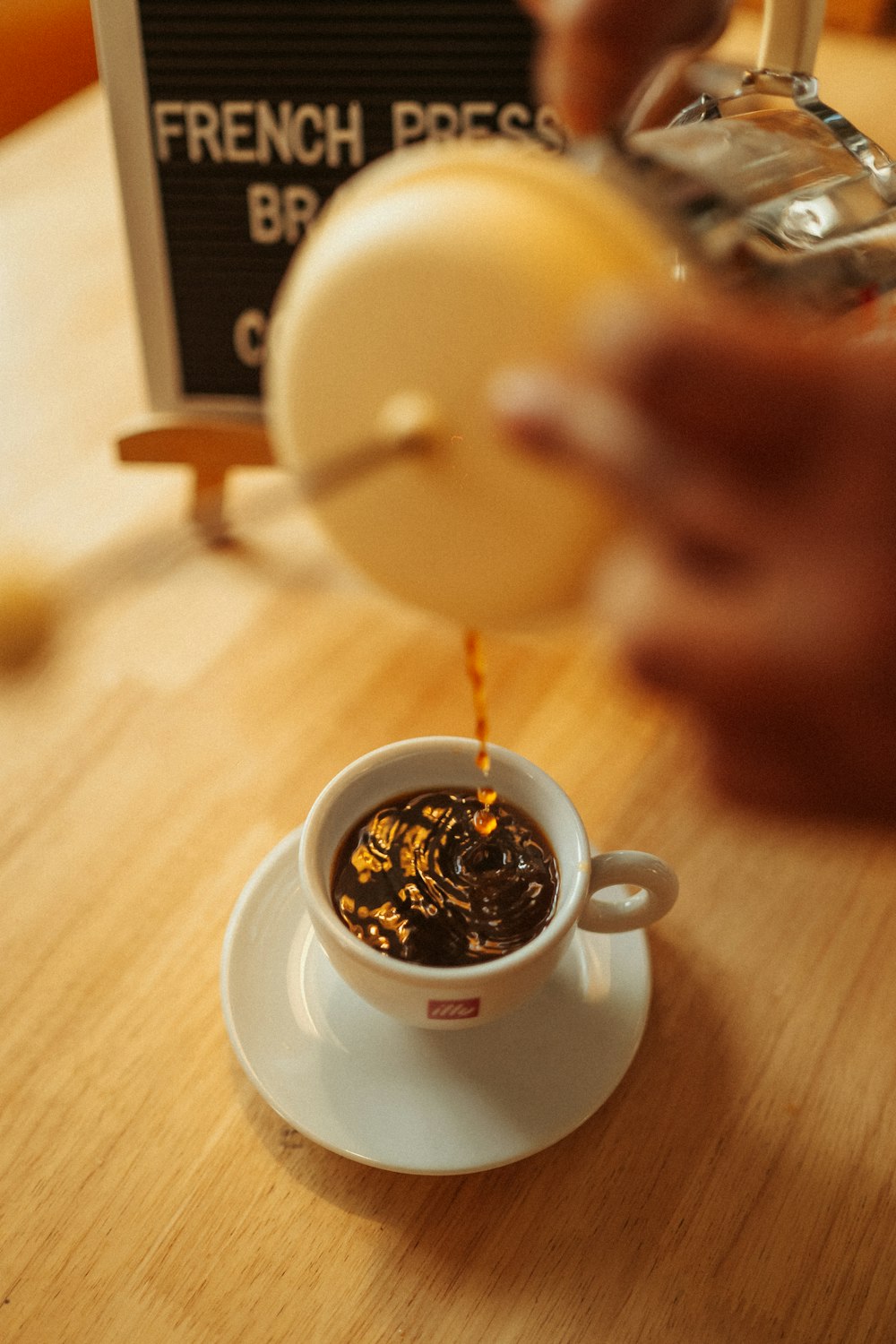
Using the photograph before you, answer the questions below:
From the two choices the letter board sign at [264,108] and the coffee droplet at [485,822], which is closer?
the coffee droplet at [485,822]

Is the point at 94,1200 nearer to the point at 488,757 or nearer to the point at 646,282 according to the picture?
the point at 488,757

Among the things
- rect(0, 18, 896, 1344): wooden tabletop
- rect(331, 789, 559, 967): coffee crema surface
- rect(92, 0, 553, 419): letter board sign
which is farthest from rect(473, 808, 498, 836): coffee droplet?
rect(92, 0, 553, 419): letter board sign

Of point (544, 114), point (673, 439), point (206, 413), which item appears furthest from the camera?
point (206, 413)

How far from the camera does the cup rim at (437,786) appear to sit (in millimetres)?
475

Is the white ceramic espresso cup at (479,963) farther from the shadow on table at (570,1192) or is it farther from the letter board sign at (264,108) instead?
the letter board sign at (264,108)

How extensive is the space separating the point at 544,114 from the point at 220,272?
0.79 feet

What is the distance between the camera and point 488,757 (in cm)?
56

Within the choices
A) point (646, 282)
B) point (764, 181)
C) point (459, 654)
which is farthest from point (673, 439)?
point (459, 654)

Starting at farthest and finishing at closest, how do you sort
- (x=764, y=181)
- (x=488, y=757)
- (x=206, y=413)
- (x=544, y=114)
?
(x=206, y=413)
(x=544, y=114)
(x=488, y=757)
(x=764, y=181)

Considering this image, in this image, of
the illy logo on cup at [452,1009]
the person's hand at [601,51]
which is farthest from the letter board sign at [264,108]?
the illy logo on cup at [452,1009]

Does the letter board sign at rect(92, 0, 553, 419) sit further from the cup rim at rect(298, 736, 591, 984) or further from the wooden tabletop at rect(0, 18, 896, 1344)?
the cup rim at rect(298, 736, 591, 984)

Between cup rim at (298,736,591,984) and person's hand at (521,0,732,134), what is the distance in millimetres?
304

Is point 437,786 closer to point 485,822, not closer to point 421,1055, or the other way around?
point 485,822

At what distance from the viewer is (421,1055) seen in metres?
0.54
